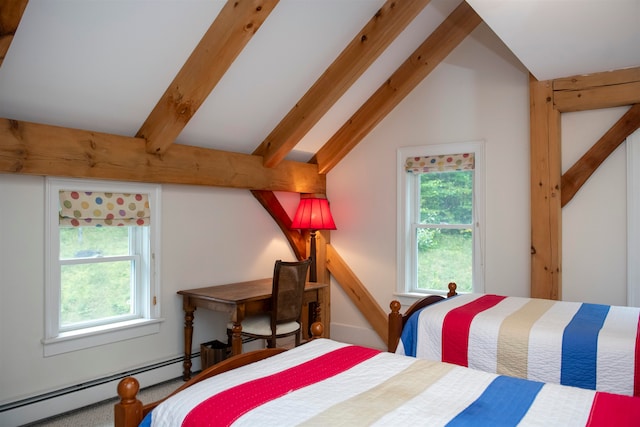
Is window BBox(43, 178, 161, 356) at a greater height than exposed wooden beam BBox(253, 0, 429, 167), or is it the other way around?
exposed wooden beam BBox(253, 0, 429, 167)

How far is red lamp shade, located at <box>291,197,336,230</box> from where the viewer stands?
4527 millimetres

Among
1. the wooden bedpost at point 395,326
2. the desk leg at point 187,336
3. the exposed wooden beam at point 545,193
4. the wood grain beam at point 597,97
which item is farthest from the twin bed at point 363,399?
the wood grain beam at point 597,97

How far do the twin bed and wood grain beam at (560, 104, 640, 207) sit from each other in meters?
2.38

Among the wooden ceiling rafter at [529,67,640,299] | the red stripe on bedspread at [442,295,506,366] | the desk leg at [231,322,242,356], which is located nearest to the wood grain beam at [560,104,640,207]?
the wooden ceiling rafter at [529,67,640,299]

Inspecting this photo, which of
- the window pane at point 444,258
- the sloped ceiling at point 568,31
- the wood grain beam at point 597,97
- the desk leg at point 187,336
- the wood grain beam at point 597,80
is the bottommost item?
the desk leg at point 187,336

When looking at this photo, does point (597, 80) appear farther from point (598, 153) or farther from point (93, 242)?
point (93, 242)

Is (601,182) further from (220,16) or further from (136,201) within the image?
(136,201)

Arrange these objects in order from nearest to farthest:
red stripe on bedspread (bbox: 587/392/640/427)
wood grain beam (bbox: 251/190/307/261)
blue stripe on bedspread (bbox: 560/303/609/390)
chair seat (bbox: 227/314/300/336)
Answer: red stripe on bedspread (bbox: 587/392/640/427) → blue stripe on bedspread (bbox: 560/303/609/390) → chair seat (bbox: 227/314/300/336) → wood grain beam (bbox: 251/190/307/261)

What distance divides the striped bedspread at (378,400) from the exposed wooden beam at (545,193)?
2.16 meters

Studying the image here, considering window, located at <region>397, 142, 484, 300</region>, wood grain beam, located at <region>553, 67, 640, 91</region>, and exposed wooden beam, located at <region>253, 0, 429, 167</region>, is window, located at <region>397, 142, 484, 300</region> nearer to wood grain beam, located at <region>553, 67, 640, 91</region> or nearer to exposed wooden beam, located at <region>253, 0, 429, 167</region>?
wood grain beam, located at <region>553, 67, 640, 91</region>

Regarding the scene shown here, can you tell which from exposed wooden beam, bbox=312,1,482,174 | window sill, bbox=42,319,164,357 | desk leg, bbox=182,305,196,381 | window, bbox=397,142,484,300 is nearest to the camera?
window sill, bbox=42,319,164,357

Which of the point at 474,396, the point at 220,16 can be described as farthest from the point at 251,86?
Result: the point at 474,396

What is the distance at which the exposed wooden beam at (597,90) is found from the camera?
11.0ft

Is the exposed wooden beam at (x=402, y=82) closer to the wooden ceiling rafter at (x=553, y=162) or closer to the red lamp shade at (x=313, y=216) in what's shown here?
the red lamp shade at (x=313, y=216)
